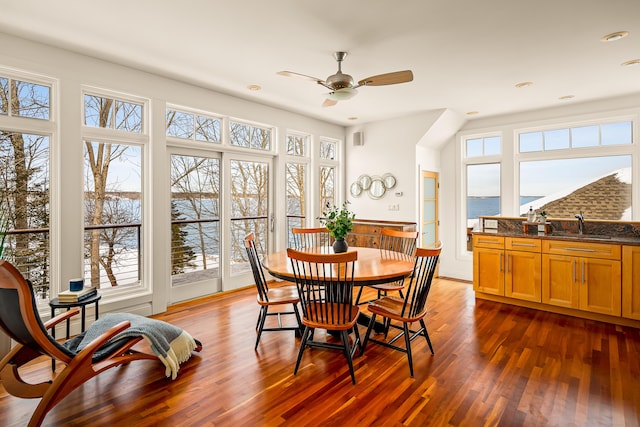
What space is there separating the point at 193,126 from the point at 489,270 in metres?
4.32

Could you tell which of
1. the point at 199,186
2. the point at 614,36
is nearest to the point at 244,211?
the point at 199,186

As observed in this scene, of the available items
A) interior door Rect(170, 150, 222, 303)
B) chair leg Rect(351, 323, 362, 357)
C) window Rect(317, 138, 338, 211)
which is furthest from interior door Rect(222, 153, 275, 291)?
chair leg Rect(351, 323, 362, 357)

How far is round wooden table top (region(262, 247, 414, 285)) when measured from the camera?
2629 mm

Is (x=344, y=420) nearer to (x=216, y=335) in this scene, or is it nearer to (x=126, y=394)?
(x=126, y=394)

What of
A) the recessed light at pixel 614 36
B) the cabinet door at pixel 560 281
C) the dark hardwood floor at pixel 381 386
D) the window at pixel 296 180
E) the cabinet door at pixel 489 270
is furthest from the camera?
the window at pixel 296 180

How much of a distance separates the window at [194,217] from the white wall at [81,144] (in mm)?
237

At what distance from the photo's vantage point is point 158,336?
2.63 metres

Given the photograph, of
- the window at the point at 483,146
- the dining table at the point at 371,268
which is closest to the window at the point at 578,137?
the window at the point at 483,146

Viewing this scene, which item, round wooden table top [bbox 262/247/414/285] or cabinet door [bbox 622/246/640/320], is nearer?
round wooden table top [bbox 262/247/414/285]

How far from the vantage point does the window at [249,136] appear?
16.1 feet

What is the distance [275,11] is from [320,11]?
345 mm

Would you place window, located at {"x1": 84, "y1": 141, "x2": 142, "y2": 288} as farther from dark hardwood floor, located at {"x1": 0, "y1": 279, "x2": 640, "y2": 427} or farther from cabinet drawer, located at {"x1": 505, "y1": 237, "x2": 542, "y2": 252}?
cabinet drawer, located at {"x1": 505, "y1": 237, "x2": 542, "y2": 252}

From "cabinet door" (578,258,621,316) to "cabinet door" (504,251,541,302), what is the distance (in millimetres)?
432

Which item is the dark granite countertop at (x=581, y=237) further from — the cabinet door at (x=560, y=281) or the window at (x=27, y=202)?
the window at (x=27, y=202)
